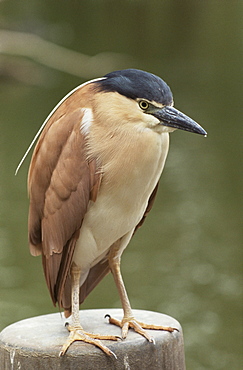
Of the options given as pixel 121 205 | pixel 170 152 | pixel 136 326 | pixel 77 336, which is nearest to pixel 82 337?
pixel 77 336

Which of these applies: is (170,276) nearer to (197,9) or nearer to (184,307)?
(184,307)

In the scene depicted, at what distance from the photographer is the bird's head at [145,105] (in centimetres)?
223

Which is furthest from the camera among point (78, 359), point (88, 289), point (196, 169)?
point (196, 169)

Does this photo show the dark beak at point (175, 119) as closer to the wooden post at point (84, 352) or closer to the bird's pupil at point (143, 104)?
the bird's pupil at point (143, 104)

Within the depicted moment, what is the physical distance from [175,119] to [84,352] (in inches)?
30.2

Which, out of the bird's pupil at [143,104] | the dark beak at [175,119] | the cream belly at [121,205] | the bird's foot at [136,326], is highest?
the bird's pupil at [143,104]

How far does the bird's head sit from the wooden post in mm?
658

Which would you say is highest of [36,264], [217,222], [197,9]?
[197,9]

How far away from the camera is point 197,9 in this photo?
2119 centimetres

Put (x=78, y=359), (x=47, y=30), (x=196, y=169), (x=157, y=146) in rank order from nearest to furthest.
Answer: (x=78, y=359), (x=157, y=146), (x=196, y=169), (x=47, y=30)

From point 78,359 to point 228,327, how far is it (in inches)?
133

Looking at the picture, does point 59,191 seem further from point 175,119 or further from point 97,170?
point 175,119

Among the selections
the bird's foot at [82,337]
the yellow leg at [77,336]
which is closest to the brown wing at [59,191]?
the yellow leg at [77,336]

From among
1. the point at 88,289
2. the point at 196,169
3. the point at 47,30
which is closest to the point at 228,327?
the point at 88,289
